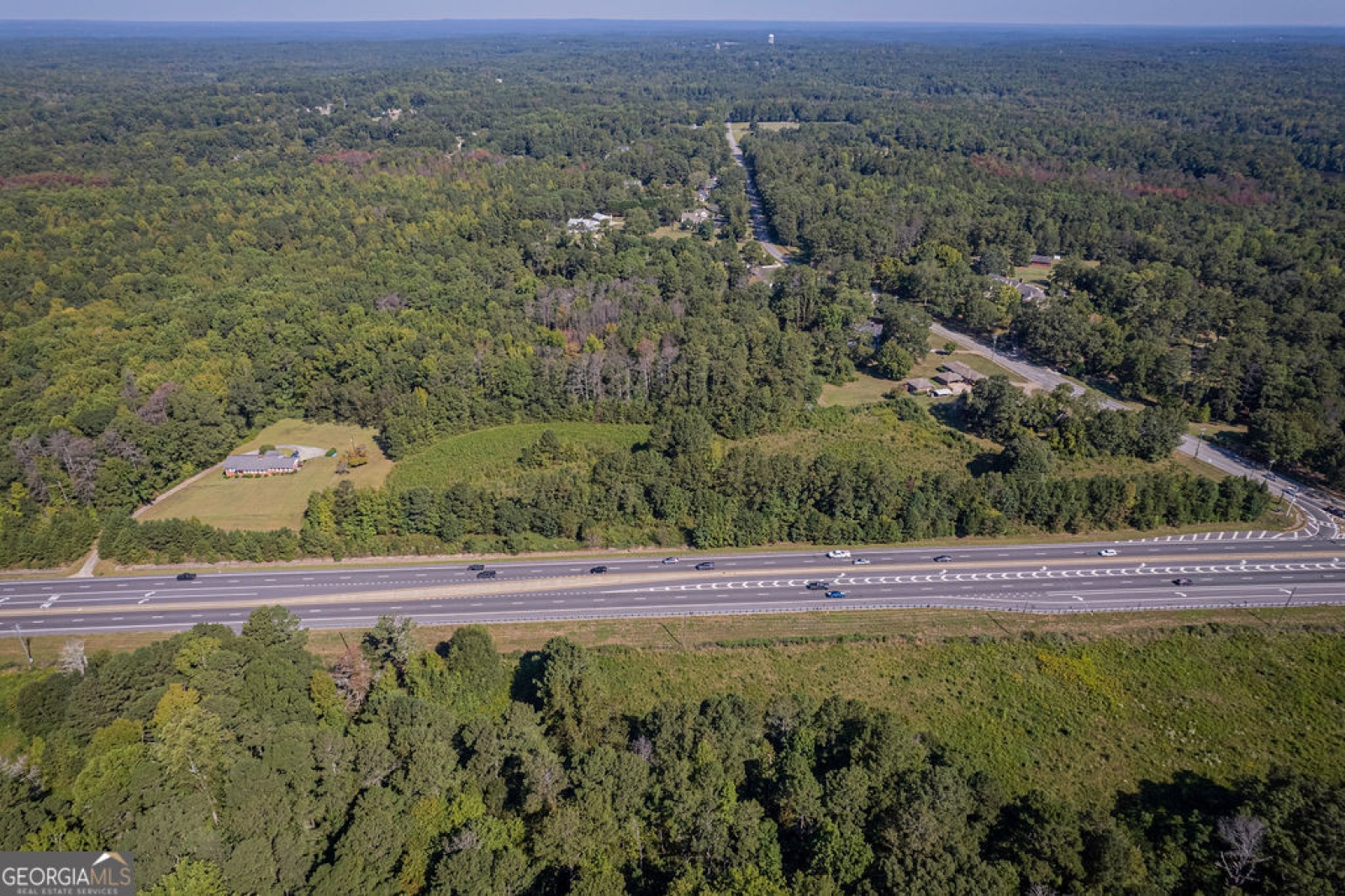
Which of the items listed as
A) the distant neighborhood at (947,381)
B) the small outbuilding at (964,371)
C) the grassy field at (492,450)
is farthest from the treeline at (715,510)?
the small outbuilding at (964,371)

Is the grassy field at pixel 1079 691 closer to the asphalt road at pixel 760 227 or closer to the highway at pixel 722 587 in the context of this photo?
the highway at pixel 722 587

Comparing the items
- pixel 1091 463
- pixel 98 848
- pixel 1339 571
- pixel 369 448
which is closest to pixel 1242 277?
pixel 1091 463

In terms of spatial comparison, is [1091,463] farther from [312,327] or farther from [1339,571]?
[312,327]

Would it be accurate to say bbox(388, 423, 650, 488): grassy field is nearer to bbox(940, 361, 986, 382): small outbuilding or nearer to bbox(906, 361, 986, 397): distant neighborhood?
bbox(906, 361, 986, 397): distant neighborhood

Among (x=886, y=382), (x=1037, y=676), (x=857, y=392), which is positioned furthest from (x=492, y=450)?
(x=1037, y=676)

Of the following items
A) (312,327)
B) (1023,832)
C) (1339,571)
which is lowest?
(1339,571)
